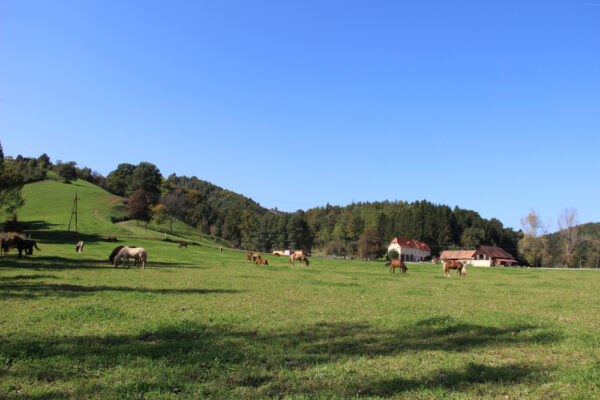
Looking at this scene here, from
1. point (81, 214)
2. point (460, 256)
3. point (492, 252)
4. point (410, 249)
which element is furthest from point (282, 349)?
point (410, 249)

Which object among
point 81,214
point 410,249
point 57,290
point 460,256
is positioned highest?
point 81,214

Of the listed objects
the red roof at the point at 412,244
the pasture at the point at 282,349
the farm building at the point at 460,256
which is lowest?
the farm building at the point at 460,256

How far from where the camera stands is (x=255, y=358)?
7.46 meters

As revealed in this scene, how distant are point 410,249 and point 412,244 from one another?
102 inches

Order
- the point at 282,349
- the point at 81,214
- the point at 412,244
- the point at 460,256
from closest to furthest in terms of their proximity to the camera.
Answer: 1. the point at 282,349
2. the point at 81,214
3. the point at 460,256
4. the point at 412,244

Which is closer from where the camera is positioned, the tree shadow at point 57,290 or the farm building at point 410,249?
the tree shadow at point 57,290

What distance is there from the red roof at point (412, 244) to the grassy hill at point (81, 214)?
6909 centimetres

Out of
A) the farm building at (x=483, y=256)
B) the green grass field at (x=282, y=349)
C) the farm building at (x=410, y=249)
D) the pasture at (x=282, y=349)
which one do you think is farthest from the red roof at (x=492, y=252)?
the green grass field at (x=282, y=349)

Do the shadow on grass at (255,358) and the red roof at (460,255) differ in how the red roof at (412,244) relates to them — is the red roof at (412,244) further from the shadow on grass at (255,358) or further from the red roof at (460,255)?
the shadow on grass at (255,358)

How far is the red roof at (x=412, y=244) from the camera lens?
138625 mm

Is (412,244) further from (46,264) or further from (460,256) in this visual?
(46,264)

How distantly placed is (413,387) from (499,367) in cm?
236

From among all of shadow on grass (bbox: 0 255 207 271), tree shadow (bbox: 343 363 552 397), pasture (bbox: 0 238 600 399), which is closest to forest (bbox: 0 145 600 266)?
shadow on grass (bbox: 0 255 207 271)

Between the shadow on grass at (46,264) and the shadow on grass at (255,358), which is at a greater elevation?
the shadow on grass at (255,358)
